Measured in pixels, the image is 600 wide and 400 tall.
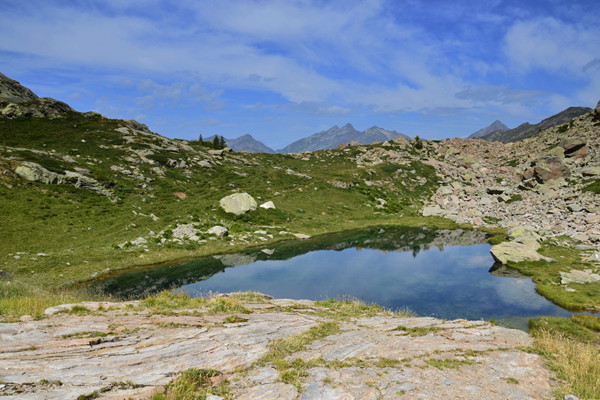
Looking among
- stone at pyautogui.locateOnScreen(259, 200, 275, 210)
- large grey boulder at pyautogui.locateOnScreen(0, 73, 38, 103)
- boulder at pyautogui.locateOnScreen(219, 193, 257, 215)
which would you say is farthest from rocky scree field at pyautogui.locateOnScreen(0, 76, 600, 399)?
stone at pyautogui.locateOnScreen(259, 200, 275, 210)

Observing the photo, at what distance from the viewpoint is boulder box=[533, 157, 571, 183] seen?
328ft

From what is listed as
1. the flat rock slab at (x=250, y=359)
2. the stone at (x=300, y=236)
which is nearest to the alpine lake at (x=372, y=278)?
the stone at (x=300, y=236)

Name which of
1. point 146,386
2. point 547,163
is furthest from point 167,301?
point 547,163

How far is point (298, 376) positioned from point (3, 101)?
451ft

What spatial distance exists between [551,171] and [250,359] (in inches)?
4692

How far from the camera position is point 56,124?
103000mm

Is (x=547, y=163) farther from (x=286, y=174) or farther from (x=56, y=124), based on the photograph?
(x=56, y=124)

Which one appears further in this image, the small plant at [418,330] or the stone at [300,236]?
the stone at [300,236]

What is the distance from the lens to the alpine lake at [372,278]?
112 ft

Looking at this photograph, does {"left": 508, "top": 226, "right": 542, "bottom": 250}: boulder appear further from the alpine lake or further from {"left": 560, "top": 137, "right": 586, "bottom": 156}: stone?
{"left": 560, "top": 137, "right": 586, "bottom": 156}: stone

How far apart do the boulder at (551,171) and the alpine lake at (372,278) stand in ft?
189

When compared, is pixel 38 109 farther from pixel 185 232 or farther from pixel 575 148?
pixel 575 148

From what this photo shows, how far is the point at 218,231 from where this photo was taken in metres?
58.3

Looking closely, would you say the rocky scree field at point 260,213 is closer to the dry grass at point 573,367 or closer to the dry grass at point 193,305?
the dry grass at point 573,367
